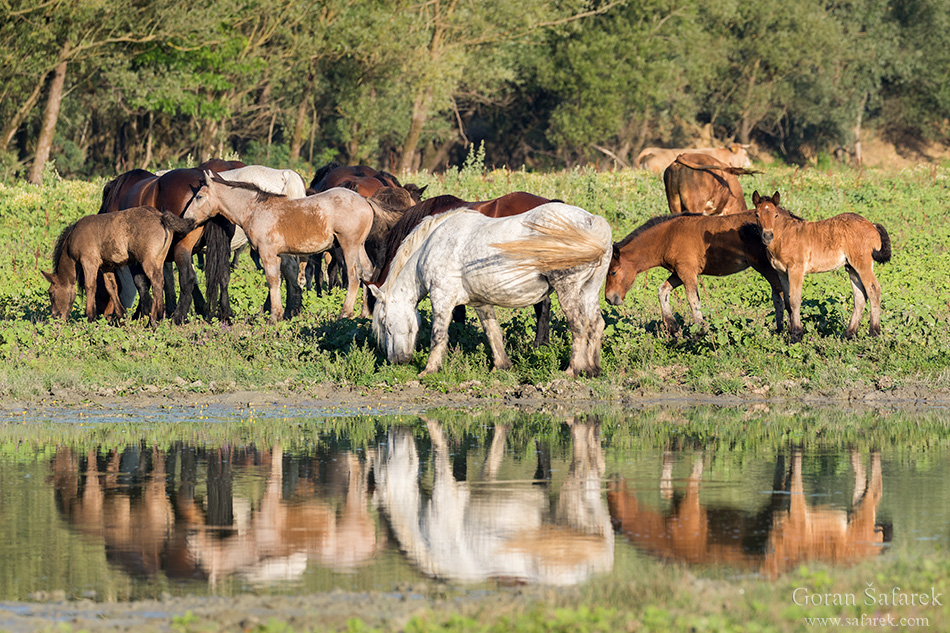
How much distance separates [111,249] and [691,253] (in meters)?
7.34

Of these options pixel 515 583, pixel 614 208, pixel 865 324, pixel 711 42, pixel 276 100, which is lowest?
pixel 515 583

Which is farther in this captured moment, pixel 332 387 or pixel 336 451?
pixel 332 387

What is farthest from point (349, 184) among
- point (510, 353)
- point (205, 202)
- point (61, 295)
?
point (510, 353)

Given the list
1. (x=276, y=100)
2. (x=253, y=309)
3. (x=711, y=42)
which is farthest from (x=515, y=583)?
(x=711, y=42)

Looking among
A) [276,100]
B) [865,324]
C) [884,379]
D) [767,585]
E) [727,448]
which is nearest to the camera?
[767,585]

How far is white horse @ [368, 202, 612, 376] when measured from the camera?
1245 centimetres

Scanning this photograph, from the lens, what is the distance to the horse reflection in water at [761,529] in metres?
6.38

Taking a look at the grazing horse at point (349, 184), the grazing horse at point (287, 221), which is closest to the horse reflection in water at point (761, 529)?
the grazing horse at point (287, 221)

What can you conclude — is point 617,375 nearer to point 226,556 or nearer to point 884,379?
point 884,379

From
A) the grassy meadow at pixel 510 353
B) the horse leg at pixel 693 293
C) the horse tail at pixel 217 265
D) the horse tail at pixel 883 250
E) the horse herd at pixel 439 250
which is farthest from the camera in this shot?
the horse tail at pixel 217 265

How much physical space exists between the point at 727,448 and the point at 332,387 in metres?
5.01

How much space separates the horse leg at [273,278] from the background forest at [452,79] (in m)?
18.6

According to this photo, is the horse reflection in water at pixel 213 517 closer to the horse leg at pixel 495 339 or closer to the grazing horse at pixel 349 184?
the horse leg at pixel 495 339

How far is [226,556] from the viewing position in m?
6.59
